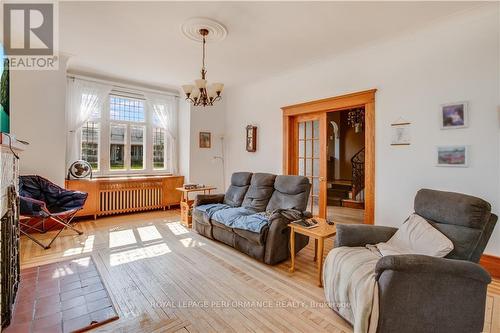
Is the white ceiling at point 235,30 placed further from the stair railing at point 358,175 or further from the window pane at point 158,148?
the stair railing at point 358,175

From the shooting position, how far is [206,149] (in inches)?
237

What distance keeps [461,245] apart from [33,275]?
3.88 meters

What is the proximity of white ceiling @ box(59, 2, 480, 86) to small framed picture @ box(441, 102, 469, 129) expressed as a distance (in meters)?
1.02

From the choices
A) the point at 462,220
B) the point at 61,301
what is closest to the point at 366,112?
the point at 462,220

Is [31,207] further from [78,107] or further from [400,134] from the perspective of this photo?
[400,134]

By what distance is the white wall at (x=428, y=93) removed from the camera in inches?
107

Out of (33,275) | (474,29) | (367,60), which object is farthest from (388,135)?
(33,275)

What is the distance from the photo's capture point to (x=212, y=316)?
199 centimetres

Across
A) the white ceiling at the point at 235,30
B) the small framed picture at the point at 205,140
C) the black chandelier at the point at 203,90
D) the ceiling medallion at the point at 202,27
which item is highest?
the white ceiling at the point at 235,30

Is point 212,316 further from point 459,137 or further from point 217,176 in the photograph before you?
point 217,176

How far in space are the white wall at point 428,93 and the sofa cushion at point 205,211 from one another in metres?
2.33

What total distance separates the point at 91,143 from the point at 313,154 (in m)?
4.41

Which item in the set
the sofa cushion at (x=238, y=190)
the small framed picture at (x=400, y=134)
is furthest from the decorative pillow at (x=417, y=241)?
the sofa cushion at (x=238, y=190)

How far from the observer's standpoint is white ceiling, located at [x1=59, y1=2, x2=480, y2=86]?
8.84 ft
